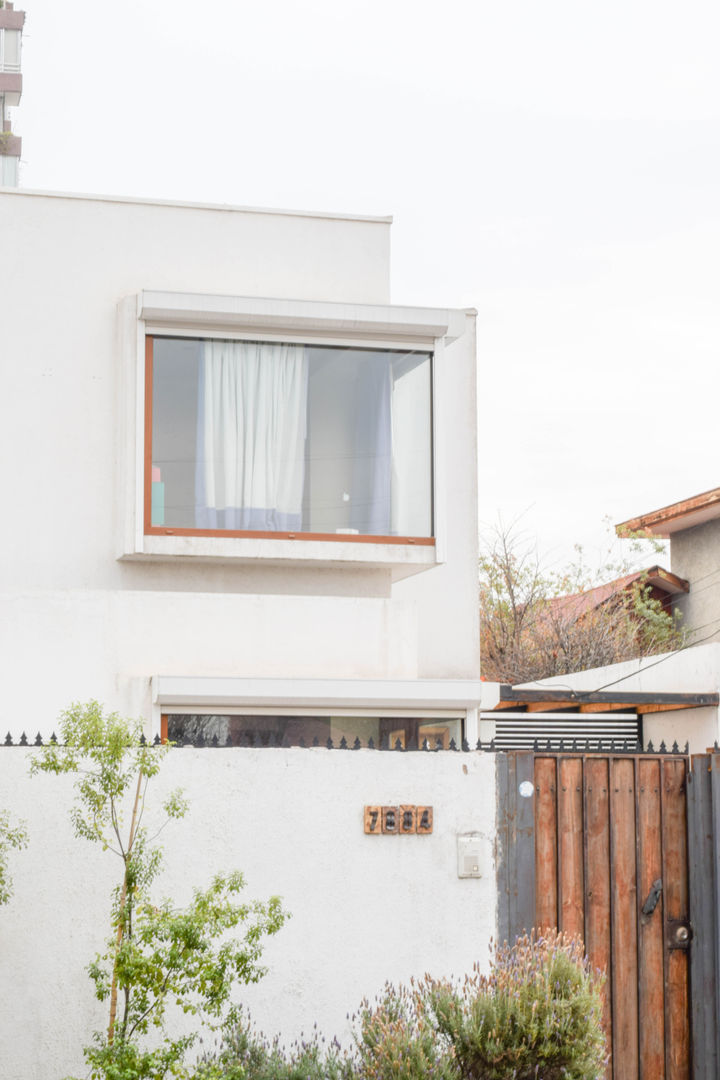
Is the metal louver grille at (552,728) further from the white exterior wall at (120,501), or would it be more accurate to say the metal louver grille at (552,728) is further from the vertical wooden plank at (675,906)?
the vertical wooden plank at (675,906)

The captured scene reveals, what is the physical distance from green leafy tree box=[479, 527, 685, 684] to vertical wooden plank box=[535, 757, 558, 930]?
1691 centimetres

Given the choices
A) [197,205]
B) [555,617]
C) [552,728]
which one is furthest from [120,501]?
[555,617]

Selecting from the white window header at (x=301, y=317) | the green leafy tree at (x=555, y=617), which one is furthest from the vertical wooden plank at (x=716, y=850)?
the green leafy tree at (x=555, y=617)

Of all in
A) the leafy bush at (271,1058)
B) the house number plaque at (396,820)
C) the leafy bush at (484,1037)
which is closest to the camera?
the leafy bush at (484,1037)

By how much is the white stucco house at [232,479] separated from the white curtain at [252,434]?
0.02m

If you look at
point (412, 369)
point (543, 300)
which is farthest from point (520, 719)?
point (543, 300)

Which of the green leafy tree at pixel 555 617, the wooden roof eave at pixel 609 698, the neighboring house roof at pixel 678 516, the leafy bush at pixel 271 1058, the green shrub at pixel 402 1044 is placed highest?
the neighboring house roof at pixel 678 516

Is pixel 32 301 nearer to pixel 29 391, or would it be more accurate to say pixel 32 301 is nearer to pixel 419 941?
pixel 29 391

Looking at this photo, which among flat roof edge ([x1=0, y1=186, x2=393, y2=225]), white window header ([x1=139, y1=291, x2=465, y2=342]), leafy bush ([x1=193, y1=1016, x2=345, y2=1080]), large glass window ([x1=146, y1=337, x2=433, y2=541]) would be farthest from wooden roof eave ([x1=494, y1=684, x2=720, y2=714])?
leafy bush ([x1=193, y1=1016, x2=345, y2=1080])

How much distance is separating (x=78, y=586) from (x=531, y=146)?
6.97 metres

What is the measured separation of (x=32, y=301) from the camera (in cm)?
1187

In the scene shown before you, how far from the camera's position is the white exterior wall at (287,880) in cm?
718

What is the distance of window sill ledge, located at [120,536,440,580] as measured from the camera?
1123 cm

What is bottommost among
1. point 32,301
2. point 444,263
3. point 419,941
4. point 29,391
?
point 419,941
